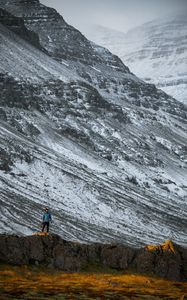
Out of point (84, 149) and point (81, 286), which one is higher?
point (84, 149)

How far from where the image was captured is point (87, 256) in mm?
31938

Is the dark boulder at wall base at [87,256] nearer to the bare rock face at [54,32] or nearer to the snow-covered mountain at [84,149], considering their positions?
the snow-covered mountain at [84,149]

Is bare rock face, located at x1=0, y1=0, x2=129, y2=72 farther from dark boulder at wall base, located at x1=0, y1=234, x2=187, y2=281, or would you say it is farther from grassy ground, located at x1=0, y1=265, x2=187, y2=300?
grassy ground, located at x1=0, y1=265, x2=187, y2=300

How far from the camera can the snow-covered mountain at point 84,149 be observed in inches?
2975

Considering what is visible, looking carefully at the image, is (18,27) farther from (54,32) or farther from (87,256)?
(87,256)

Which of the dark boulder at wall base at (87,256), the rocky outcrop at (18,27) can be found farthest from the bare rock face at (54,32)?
the dark boulder at wall base at (87,256)

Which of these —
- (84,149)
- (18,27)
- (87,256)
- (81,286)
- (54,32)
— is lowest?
(81,286)

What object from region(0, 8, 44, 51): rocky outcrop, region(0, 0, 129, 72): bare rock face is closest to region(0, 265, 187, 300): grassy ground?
region(0, 8, 44, 51): rocky outcrop

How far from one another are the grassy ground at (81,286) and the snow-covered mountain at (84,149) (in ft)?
104

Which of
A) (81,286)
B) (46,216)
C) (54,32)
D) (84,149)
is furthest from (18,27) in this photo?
(81,286)

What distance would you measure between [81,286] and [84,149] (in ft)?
257

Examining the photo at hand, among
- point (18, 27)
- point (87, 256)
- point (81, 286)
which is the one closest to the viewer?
point (81, 286)

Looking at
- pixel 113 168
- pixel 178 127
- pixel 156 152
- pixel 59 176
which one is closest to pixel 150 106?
pixel 178 127

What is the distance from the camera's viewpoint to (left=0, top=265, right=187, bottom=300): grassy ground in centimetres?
2432
